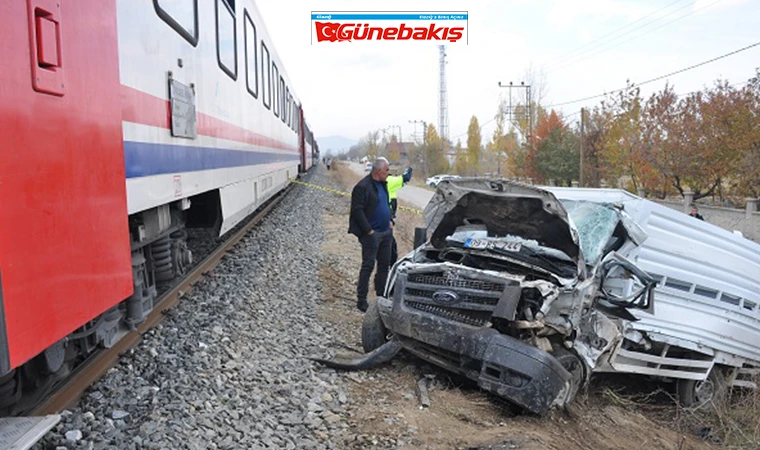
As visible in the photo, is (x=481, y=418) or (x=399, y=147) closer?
(x=481, y=418)

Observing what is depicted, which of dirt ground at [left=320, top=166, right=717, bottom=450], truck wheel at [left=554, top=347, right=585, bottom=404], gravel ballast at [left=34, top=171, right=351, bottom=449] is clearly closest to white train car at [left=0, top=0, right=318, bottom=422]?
gravel ballast at [left=34, top=171, right=351, bottom=449]

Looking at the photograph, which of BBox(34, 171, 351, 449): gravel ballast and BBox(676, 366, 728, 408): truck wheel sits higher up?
BBox(34, 171, 351, 449): gravel ballast

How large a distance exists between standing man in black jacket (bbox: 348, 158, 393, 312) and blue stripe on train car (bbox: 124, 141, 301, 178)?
5.15ft

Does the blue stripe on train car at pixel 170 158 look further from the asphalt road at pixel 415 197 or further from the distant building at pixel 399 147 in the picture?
the distant building at pixel 399 147

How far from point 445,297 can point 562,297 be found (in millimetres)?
902

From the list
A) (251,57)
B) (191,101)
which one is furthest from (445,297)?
(251,57)

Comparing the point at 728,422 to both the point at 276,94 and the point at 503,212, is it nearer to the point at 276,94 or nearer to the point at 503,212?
the point at 503,212

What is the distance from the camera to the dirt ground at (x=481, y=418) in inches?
151

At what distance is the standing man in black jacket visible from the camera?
697 cm

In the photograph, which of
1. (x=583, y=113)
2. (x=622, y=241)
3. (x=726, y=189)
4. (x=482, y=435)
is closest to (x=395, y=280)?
(x=482, y=435)

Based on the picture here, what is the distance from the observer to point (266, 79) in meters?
11.3

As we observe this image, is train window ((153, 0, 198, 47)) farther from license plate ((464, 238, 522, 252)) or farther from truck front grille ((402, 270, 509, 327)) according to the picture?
license plate ((464, 238, 522, 252))

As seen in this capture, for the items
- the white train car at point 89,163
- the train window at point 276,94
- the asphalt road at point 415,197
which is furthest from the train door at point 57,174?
the asphalt road at point 415,197

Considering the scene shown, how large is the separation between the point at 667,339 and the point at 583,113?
26.9 m
